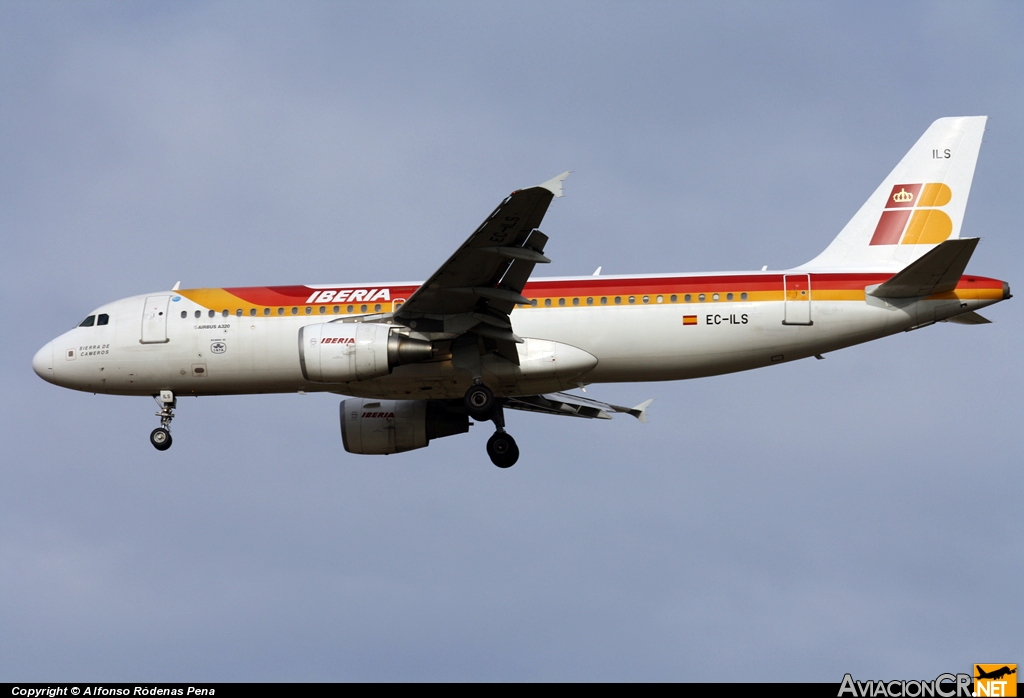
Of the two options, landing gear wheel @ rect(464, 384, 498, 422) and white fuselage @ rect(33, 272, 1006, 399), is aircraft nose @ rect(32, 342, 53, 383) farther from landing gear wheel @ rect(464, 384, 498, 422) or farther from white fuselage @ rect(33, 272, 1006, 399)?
landing gear wheel @ rect(464, 384, 498, 422)

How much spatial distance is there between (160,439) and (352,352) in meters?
6.56

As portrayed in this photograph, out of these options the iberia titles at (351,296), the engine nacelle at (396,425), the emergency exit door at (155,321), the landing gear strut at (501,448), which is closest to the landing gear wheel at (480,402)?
the landing gear strut at (501,448)

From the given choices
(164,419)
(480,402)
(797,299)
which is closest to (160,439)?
(164,419)

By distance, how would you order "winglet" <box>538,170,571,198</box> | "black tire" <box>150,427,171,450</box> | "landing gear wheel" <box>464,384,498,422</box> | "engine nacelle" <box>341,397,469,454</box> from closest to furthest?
"winglet" <box>538,170,571,198</box> → "landing gear wheel" <box>464,384,498,422</box> → "black tire" <box>150,427,171,450</box> → "engine nacelle" <box>341,397,469,454</box>

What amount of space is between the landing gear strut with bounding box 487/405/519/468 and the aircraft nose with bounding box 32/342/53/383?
10844 mm

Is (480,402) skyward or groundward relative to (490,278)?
groundward

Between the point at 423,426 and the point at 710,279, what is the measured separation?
27.1ft

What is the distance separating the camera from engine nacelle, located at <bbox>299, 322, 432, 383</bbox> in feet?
94.5

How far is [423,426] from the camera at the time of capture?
3403 cm

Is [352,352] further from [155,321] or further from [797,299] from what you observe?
[797,299]

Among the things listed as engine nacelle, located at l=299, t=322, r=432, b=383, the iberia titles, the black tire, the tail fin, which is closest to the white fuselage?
the iberia titles

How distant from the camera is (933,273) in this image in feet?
96.2

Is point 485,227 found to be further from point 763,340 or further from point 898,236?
point 898,236

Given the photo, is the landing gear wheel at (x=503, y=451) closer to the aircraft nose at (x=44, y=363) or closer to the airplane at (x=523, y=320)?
the airplane at (x=523, y=320)
